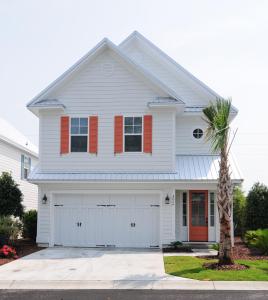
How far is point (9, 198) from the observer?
21156mm

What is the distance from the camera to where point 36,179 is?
64.7ft

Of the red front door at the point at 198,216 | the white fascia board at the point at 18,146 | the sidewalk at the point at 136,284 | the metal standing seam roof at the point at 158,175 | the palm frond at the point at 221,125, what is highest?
the white fascia board at the point at 18,146

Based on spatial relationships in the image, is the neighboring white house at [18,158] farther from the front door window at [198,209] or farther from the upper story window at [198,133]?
the upper story window at [198,133]

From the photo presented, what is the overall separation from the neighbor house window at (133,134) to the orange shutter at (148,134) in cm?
20

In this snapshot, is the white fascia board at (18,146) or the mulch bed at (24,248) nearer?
the mulch bed at (24,248)

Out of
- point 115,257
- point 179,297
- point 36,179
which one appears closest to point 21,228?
point 36,179

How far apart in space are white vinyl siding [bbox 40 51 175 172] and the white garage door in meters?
1.32

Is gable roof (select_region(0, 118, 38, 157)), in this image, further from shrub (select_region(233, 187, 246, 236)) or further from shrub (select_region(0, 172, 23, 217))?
shrub (select_region(233, 187, 246, 236))

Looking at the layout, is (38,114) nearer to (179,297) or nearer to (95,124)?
(95,124)

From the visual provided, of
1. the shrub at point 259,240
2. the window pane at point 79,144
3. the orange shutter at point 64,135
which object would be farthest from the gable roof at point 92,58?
the shrub at point 259,240

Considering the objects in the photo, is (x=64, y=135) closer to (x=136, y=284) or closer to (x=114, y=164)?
(x=114, y=164)

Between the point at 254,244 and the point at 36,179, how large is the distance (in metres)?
9.01

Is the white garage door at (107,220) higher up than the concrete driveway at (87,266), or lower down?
higher up

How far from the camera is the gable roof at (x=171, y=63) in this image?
21906mm
